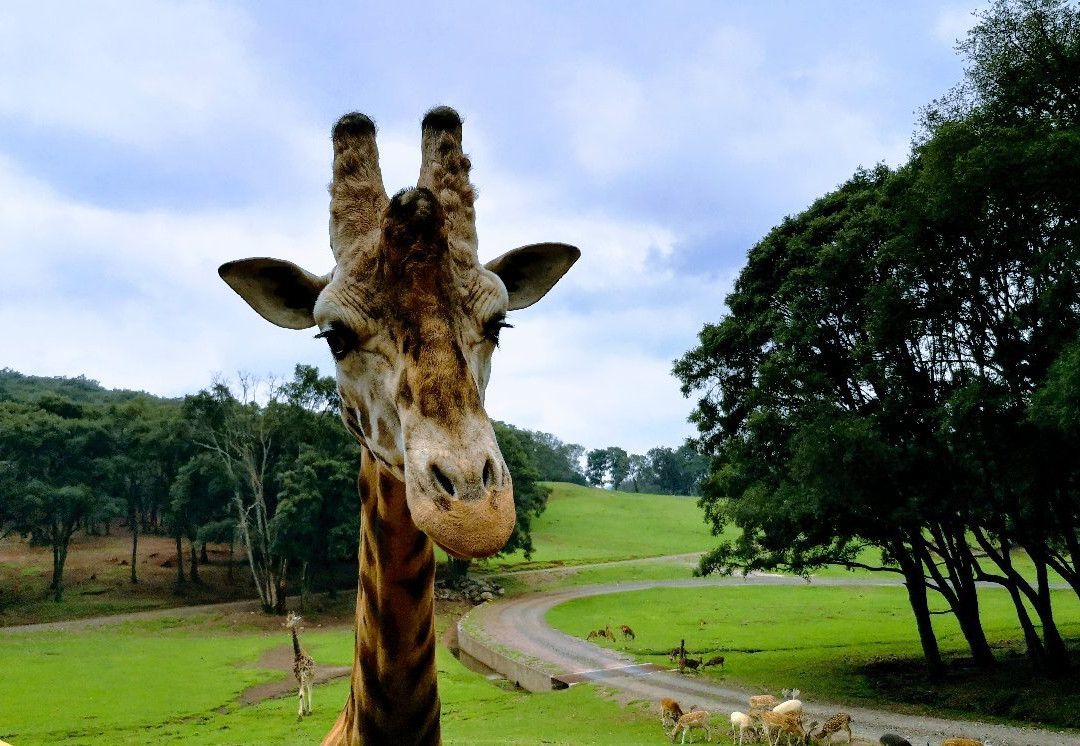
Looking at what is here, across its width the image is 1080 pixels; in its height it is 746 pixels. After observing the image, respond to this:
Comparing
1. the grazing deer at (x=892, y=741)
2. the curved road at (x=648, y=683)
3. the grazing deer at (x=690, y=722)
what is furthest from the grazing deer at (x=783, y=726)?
the curved road at (x=648, y=683)

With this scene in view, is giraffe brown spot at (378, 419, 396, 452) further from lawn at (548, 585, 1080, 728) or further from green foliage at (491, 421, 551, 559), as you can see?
green foliage at (491, 421, 551, 559)

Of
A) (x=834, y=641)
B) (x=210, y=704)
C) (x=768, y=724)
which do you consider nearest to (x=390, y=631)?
(x=768, y=724)

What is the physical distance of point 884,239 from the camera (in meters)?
16.5

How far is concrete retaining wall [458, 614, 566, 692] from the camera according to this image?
21.9 meters

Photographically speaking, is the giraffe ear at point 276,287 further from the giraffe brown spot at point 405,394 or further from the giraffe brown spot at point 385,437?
the giraffe brown spot at point 405,394

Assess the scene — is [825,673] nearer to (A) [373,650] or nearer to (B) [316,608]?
(A) [373,650]

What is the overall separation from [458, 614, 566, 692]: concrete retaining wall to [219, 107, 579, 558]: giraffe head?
20.3 meters

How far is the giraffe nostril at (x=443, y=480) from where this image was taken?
211 centimetres

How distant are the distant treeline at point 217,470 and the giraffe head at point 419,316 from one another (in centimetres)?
3584

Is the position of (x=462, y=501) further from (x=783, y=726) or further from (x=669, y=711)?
(x=669, y=711)

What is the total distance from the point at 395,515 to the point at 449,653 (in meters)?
26.9

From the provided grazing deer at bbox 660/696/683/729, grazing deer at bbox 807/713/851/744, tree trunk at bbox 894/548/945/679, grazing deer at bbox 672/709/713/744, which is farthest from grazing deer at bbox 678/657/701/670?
grazing deer at bbox 807/713/851/744

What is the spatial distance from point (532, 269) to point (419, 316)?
1.11 metres

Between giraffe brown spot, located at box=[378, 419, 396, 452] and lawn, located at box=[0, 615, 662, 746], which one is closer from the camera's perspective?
giraffe brown spot, located at box=[378, 419, 396, 452]
